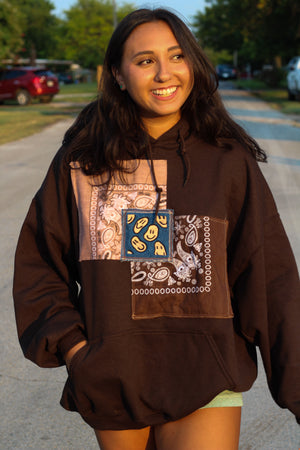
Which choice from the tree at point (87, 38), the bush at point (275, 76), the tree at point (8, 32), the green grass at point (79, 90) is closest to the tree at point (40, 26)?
the tree at point (87, 38)

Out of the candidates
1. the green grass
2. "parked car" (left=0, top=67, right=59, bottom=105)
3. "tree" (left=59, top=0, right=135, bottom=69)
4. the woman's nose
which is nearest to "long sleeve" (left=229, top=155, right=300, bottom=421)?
the woman's nose

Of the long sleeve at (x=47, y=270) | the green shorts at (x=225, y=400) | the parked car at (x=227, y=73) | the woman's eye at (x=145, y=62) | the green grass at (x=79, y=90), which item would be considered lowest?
the parked car at (x=227, y=73)

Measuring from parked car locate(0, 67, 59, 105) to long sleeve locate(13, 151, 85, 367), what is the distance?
92.5ft

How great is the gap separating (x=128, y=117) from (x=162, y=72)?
21 centimetres

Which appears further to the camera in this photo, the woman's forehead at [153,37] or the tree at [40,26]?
the tree at [40,26]

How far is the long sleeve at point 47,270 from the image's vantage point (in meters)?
1.85

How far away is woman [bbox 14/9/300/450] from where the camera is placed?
1749mm

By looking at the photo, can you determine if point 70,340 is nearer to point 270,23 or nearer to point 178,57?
point 178,57

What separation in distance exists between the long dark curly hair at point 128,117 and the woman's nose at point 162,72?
8cm

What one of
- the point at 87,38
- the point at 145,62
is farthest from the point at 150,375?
the point at 87,38

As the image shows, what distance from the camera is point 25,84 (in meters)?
29.2

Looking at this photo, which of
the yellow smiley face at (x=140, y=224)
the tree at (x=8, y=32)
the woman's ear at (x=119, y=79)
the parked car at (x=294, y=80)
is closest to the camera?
the yellow smiley face at (x=140, y=224)

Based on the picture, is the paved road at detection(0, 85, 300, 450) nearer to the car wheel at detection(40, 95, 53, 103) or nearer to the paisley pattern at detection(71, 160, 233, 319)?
the paisley pattern at detection(71, 160, 233, 319)

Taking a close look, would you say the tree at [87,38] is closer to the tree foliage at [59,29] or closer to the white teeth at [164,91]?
the tree foliage at [59,29]
